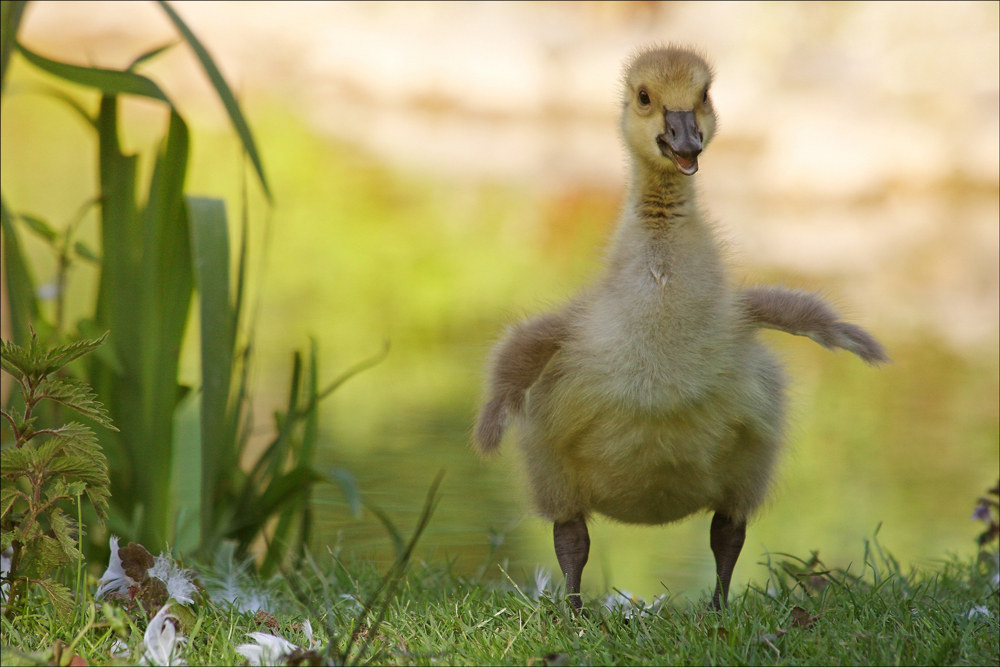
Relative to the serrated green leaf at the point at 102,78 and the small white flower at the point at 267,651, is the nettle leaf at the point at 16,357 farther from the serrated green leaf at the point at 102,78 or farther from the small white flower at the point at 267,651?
the serrated green leaf at the point at 102,78

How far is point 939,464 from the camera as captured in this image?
4.18 metres

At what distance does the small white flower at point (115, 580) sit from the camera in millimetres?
1763

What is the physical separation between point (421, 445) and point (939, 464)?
2168 mm

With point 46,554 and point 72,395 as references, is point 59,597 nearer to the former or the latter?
point 46,554

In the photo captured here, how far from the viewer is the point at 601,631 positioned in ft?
5.20

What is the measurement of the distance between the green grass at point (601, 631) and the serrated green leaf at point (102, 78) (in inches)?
44.5

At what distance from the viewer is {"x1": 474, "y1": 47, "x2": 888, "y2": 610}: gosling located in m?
1.70

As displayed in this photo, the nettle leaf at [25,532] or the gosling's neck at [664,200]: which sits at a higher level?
the gosling's neck at [664,200]

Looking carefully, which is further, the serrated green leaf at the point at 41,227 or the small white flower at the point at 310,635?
the serrated green leaf at the point at 41,227

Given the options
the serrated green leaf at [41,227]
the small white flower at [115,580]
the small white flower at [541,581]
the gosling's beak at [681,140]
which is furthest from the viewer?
the serrated green leaf at [41,227]

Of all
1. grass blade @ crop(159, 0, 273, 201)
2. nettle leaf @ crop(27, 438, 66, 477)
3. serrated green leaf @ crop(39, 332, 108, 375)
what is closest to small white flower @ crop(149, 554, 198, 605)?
nettle leaf @ crop(27, 438, 66, 477)

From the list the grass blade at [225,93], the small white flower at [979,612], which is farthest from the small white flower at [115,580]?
the small white flower at [979,612]

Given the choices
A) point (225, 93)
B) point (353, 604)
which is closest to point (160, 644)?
point (353, 604)

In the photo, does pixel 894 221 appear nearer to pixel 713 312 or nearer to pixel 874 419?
pixel 874 419
